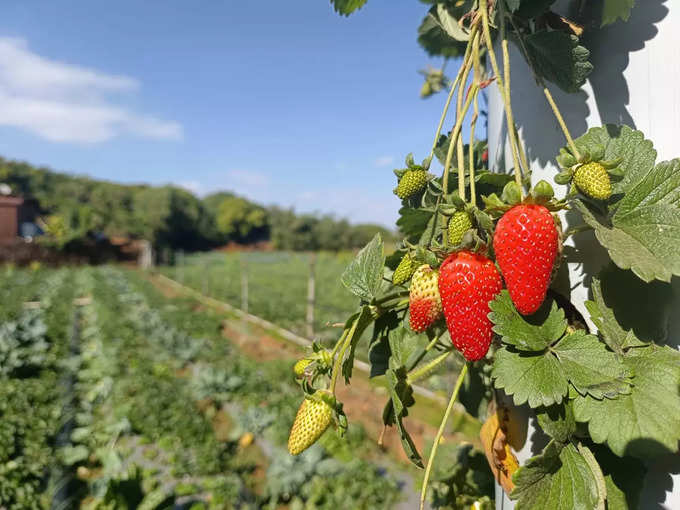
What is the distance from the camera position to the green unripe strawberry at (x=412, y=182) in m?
0.58

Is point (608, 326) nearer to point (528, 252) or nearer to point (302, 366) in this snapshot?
point (528, 252)

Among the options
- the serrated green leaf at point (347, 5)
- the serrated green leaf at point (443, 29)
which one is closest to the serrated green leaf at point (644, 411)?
the serrated green leaf at point (443, 29)

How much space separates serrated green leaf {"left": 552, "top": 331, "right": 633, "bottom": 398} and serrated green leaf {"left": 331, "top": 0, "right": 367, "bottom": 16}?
636mm

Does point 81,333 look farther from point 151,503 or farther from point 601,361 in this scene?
point 601,361

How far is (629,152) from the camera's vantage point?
0.45 m

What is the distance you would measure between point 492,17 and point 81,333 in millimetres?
8029

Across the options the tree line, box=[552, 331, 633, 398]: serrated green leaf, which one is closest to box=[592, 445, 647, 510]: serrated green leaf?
box=[552, 331, 633, 398]: serrated green leaf

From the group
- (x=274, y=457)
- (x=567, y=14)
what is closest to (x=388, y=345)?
(x=567, y=14)

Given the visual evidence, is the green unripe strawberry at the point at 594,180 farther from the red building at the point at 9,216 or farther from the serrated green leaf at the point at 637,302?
the red building at the point at 9,216

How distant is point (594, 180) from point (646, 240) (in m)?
0.07

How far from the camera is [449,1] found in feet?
2.43

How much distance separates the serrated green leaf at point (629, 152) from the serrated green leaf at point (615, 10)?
0.36ft

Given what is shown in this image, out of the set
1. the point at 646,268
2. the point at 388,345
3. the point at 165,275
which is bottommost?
the point at 165,275

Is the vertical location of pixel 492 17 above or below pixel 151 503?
above
